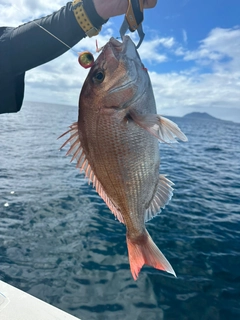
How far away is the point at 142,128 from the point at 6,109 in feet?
4.63

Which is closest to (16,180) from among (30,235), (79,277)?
(30,235)

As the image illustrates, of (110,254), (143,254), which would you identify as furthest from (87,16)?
(110,254)

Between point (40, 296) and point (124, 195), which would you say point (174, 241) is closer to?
point (40, 296)

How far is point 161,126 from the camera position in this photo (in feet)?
6.31

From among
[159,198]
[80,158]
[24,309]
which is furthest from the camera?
[24,309]

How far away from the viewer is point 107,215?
8398 mm

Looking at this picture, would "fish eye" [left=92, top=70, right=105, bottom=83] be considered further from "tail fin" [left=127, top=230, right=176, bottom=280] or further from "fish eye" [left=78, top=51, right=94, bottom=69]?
A: "tail fin" [left=127, top=230, right=176, bottom=280]

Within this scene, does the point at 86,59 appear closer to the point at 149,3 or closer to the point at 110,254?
the point at 149,3

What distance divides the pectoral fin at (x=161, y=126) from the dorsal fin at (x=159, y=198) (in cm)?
54

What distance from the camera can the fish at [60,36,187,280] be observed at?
6.33 ft

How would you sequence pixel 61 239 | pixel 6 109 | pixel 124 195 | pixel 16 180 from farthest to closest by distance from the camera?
pixel 16 180, pixel 61 239, pixel 6 109, pixel 124 195

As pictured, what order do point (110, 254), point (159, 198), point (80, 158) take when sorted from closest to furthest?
1. point (80, 158)
2. point (159, 198)
3. point (110, 254)

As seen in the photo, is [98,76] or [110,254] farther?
[110,254]

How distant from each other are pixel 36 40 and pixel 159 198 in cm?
176
